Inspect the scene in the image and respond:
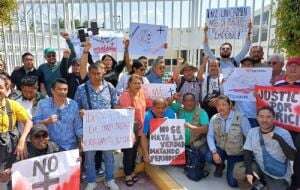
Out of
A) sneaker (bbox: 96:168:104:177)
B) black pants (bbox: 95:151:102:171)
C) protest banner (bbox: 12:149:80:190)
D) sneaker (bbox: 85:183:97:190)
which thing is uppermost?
protest banner (bbox: 12:149:80:190)

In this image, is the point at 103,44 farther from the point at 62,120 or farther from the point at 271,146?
the point at 271,146

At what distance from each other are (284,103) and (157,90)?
1823 mm

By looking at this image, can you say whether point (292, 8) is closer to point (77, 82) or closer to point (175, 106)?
point (175, 106)

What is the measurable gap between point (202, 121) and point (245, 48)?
1.50 meters

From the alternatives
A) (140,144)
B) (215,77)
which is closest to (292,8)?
(215,77)

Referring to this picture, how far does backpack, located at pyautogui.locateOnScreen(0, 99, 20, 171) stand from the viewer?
408cm

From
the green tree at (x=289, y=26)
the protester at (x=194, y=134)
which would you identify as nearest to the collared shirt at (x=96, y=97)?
the protester at (x=194, y=134)

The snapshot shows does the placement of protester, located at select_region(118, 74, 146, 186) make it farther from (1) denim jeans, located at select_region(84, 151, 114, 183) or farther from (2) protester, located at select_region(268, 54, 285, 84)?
(2) protester, located at select_region(268, 54, 285, 84)

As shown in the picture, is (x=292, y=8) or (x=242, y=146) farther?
(x=292, y=8)

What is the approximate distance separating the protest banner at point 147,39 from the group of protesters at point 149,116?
55 centimetres

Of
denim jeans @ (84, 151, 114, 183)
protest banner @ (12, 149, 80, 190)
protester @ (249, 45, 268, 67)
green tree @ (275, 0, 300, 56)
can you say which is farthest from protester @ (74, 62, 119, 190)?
green tree @ (275, 0, 300, 56)

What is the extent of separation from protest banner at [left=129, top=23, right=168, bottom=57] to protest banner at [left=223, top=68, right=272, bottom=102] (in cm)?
188

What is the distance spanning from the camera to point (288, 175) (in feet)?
14.6

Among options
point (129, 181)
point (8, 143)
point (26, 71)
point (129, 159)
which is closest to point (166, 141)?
point (129, 159)
